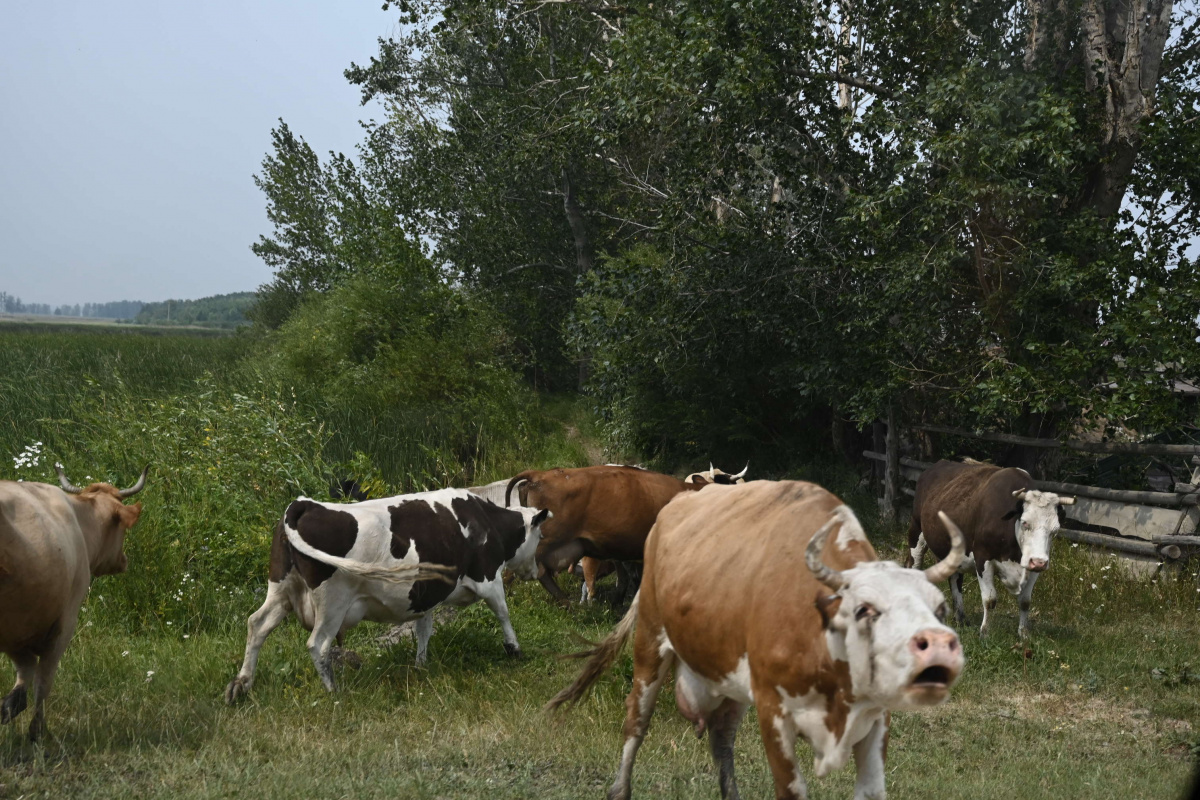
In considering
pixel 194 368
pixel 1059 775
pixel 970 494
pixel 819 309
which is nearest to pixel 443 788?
pixel 1059 775

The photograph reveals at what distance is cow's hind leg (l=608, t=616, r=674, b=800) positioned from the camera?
488cm

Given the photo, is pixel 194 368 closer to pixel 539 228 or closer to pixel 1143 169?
pixel 539 228

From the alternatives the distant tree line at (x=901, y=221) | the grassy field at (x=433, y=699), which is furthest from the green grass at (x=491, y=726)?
the distant tree line at (x=901, y=221)

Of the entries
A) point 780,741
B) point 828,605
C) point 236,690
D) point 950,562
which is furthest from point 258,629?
point 950,562

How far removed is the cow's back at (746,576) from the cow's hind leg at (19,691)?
11.8 ft

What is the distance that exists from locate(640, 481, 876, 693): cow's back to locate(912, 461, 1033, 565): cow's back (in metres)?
4.95

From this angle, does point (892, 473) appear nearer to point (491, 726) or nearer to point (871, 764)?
point (491, 726)

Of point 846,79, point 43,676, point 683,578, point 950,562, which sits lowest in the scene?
point 43,676

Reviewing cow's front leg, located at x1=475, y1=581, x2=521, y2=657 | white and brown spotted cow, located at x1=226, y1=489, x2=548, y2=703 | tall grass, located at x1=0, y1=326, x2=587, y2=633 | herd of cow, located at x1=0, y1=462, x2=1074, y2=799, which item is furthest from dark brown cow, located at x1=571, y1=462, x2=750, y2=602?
white and brown spotted cow, located at x1=226, y1=489, x2=548, y2=703

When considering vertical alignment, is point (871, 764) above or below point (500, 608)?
above

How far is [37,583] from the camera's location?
5.50m

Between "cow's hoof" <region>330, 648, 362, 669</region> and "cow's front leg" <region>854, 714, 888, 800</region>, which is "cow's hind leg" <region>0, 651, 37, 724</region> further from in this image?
"cow's front leg" <region>854, 714, 888, 800</region>

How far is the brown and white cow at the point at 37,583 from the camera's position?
5414mm

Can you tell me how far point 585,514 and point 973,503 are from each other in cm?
372
